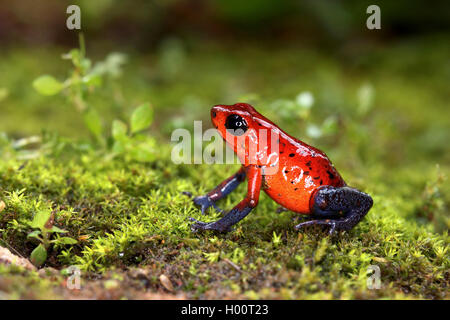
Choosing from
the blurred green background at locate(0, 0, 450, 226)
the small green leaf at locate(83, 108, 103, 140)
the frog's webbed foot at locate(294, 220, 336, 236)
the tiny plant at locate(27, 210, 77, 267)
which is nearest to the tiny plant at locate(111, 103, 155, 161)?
the small green leaf at locate(83, 108, 103, 140)

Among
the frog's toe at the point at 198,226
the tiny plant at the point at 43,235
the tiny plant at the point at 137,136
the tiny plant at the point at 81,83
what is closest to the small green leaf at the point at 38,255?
the tiny plant at the point at 43,235

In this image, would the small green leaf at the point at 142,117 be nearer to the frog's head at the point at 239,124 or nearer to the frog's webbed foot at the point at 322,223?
the frog's head at the point at 239,124

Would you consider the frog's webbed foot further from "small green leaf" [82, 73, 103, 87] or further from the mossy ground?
"small green leaf" [82, 73, 103, 87]

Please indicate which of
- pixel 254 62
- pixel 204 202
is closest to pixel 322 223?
pixel 204 202

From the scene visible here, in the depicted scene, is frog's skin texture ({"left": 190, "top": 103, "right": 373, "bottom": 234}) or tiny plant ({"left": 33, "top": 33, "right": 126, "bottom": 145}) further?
tiny plant ({"left": 33, "top": 33, "right": 126, "bottom": 145})

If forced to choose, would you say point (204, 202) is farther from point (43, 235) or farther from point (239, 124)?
point (43, 235)

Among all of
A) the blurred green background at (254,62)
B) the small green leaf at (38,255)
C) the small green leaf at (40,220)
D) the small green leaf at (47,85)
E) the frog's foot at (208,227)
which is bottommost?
the small green leaf at (38,255)
